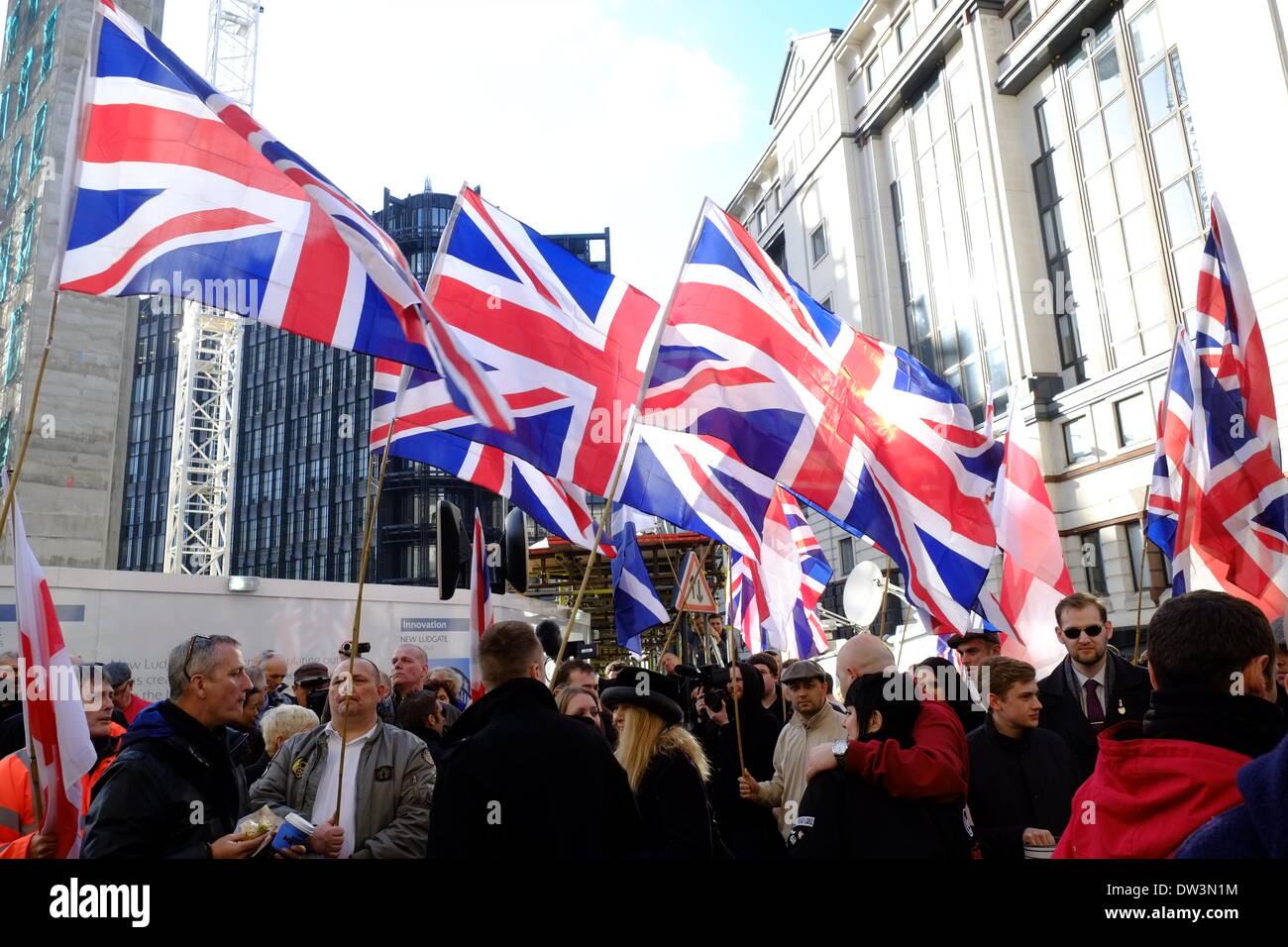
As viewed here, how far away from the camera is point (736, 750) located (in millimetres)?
6672

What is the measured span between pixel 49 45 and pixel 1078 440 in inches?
1083

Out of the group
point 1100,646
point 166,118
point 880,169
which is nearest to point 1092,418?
point 880,169

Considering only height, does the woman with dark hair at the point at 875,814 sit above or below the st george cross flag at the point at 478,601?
below

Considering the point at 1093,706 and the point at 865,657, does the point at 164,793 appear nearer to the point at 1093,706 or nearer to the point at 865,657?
the point at 865,657

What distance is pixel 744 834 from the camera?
603cm

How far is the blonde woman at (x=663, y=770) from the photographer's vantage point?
13.0ft

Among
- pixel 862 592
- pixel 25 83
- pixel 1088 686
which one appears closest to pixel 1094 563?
pixel 862 592

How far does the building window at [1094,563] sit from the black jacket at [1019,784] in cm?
2156

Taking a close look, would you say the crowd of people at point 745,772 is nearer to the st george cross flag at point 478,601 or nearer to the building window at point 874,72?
the st george cross flag at point 478,601

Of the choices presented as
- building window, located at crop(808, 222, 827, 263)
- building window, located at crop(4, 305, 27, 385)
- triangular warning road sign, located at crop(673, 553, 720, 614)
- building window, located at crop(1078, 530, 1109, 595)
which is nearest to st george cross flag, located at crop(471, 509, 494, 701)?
triangular warning road sign, located at crop(673, 553, 720, 614)

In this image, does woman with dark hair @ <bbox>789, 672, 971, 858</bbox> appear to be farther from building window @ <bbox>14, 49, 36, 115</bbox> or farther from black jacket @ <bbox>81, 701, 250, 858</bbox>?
building window @ <bbox>14, 49, 36, 115</bbox>

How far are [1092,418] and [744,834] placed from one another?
2261 centimetres

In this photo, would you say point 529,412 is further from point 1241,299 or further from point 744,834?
point 1241,299

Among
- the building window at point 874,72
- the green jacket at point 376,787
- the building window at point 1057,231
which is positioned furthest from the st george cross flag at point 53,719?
the building window at point 874,72
